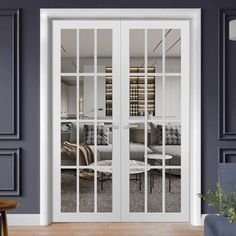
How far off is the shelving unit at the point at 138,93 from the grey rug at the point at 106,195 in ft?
2.28

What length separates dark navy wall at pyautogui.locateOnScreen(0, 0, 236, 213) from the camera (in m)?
4.15

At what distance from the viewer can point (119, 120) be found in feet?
13.9

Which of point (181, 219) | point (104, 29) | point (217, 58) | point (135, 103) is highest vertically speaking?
point (104, 29)

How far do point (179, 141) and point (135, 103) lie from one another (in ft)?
2.01

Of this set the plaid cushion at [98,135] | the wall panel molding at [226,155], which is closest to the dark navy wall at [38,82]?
the wall panel molding at [226,155]

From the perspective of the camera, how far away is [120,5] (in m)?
4.16

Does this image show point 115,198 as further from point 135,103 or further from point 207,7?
point 207,7

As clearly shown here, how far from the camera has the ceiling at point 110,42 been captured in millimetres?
4219

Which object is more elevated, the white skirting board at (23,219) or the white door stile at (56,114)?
the white door stile at (56,114)

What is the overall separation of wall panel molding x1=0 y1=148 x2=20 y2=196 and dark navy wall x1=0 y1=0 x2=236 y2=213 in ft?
0.18

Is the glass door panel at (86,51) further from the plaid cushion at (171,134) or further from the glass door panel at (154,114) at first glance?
the plaid cushion at (171,134)

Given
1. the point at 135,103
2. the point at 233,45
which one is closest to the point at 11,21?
the point at 135,103

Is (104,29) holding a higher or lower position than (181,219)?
higher

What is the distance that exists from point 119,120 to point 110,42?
831 mm
